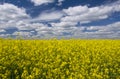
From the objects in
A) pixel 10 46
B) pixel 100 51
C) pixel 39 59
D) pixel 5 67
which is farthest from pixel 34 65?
pixel 100 51

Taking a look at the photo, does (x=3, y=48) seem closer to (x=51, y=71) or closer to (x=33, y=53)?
(x=33, y=53)

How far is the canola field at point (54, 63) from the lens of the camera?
8289mm

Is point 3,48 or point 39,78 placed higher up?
point 3,48

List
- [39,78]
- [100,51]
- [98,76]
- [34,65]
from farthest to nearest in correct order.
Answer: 1. [100,51]
2. [34,65]
3. [39,78]
4. [98,76]

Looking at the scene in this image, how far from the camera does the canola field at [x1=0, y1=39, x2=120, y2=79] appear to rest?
8.29m

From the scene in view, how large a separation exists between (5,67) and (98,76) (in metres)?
3.03

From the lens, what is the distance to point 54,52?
1191 cm

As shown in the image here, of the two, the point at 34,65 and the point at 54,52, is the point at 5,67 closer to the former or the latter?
the point at 34,65

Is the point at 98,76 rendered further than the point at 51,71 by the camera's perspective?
Result: No

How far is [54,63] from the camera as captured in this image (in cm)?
965

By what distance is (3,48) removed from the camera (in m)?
10.7

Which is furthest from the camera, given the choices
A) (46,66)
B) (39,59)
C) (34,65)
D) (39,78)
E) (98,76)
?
(39,59)

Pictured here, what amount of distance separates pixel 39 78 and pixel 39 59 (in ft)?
7.23

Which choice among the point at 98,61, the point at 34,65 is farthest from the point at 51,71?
the point at 98,61
